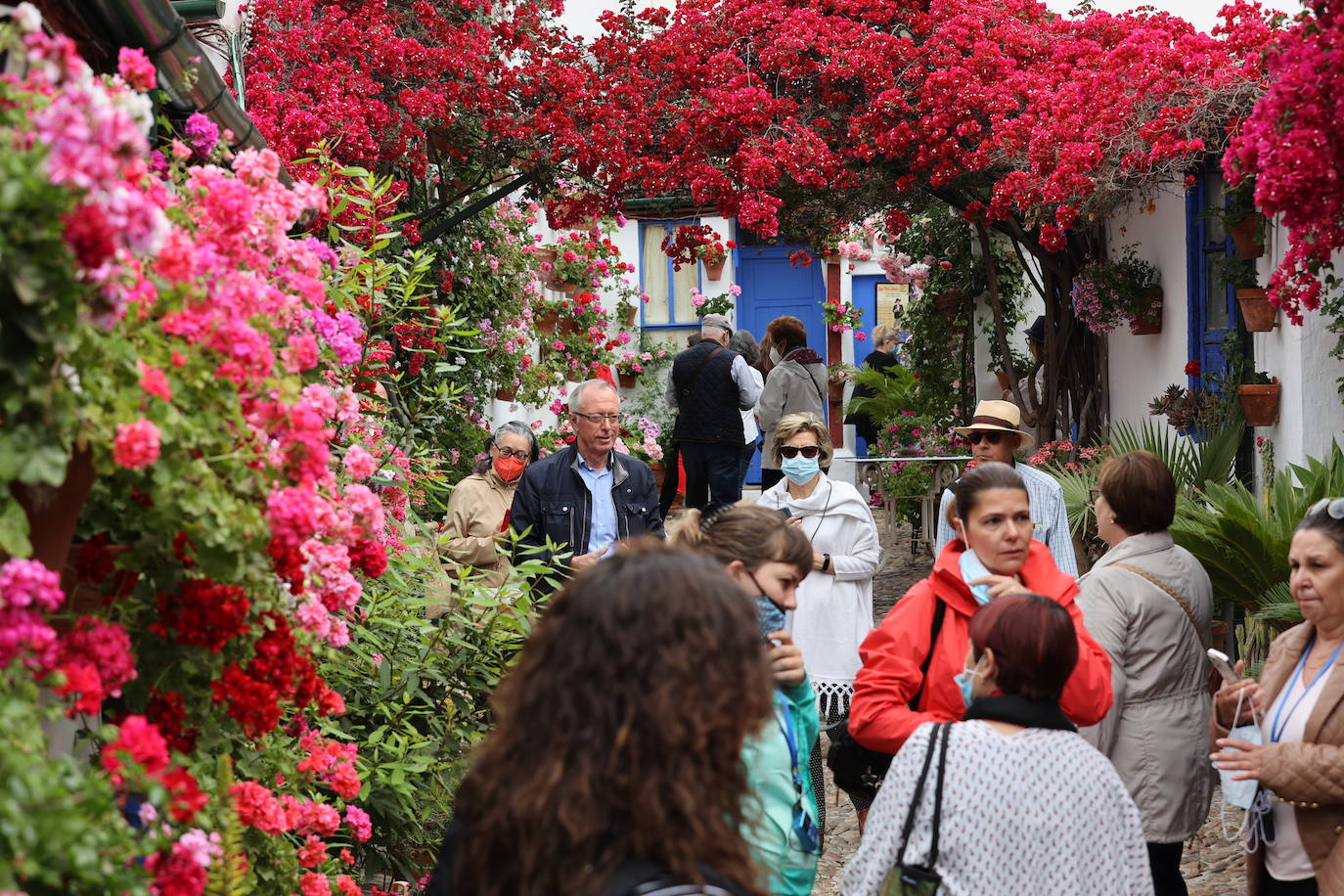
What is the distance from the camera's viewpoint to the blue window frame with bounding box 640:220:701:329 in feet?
63.4

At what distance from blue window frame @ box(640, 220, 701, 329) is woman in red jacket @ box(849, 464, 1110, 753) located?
15248mm

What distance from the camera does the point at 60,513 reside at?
2047 millimetres

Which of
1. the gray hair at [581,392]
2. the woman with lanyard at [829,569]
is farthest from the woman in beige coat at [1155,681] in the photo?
the gray hair at [581,392]

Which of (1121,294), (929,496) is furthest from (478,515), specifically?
(929,496)

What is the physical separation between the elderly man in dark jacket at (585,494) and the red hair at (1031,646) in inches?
117

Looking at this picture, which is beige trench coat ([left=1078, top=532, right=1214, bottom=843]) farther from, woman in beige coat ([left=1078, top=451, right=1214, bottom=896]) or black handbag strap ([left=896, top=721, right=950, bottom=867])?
black handbag strap ([left=896, top=721, right=950, bottom=867])

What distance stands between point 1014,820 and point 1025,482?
9.03 feet

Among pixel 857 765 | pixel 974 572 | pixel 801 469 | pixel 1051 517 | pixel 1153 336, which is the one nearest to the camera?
pixel 974 572

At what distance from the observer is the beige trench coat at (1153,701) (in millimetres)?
4359

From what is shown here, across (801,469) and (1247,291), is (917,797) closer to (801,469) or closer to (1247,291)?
(801,469)

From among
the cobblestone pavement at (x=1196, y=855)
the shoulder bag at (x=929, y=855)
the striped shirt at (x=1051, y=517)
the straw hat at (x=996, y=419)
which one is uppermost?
the straw hat at (x=996, y=419)

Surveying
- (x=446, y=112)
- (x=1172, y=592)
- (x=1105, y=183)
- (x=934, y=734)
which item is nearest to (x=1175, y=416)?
(x=1105, y=183)

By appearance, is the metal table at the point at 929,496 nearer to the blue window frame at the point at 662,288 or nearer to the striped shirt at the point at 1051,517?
the striped shirt at the point at 1051,517

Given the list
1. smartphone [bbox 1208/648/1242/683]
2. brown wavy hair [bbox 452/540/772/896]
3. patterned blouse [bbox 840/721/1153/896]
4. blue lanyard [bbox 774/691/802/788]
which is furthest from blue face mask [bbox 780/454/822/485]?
brown wavy hair [bbox 452/540/772/896]
